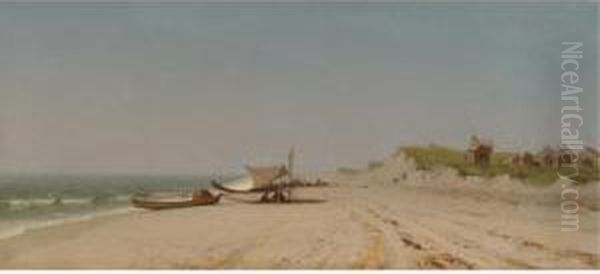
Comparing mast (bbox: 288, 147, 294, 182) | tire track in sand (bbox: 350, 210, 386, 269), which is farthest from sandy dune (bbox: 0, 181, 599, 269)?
mast (bbox: 288, 147, 294, 182)

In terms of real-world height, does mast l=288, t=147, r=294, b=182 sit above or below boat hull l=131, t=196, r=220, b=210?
above

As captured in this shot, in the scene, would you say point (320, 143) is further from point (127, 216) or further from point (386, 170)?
point (127, 216)

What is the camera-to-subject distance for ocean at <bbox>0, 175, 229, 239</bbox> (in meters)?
3.46

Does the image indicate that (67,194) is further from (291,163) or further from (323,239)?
(323,239)

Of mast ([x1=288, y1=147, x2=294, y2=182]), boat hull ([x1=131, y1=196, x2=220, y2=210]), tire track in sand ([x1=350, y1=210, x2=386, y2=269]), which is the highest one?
mast ([x1=288, y1=147, x2=294, y2=182])

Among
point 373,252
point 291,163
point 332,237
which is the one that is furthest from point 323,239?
point 291,163

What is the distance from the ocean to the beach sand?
1.9 inches

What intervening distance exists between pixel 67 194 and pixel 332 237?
1.21m

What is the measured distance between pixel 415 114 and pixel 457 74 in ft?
0.87

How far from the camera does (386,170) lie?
11.6 ft

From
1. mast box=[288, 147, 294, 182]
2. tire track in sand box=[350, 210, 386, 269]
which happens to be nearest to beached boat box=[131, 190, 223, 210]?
mast box=[288, 147, 294, 182]

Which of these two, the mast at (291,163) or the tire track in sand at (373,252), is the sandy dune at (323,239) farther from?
the mast at (291,163)

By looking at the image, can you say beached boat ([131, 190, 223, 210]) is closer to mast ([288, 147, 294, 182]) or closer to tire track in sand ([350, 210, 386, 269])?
mast ([288, 147, 294, 182])

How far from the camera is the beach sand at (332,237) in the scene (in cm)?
346
